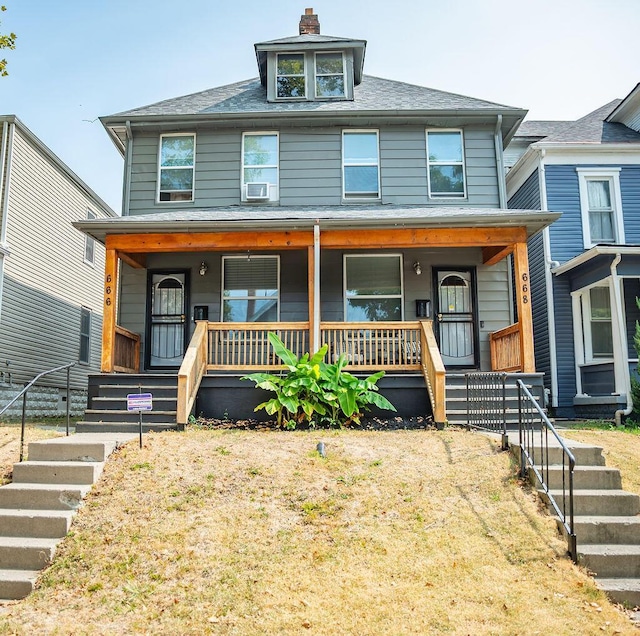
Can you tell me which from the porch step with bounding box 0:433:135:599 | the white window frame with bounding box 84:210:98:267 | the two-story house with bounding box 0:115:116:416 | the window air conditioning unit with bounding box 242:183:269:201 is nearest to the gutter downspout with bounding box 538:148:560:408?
the window air conditioning unit with bounding box 242:183:269:201

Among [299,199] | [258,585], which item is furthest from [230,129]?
[258,585]

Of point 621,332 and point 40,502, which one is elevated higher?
point 621,332

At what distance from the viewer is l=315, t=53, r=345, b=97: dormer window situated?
545 inches

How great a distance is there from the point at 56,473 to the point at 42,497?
418 millimetres

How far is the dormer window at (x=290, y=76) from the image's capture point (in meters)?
13.8

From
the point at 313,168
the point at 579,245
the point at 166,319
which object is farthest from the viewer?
the point at 579,245

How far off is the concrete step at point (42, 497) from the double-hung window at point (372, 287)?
6.91 meters

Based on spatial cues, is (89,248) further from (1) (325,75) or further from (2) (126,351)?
(1) (325,75)

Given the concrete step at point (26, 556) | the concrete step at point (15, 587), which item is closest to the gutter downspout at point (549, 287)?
the concrete step at point (26, 556)

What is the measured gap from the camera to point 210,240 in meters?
11.0

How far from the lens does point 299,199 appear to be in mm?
13008

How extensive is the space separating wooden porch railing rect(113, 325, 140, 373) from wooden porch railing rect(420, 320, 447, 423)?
5.25m

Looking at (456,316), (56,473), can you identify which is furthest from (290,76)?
(56,473)

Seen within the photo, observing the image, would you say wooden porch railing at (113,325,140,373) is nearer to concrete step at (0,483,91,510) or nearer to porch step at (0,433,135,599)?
porch step at (0,433,135,599)
